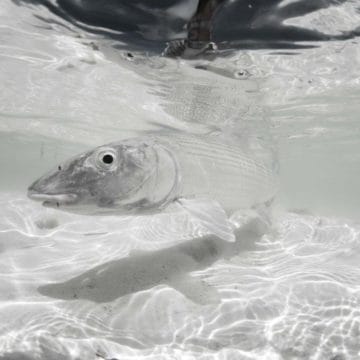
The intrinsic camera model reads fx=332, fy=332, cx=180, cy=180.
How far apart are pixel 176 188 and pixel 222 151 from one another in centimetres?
157

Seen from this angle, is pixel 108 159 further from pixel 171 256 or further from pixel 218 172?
pixel 171 256

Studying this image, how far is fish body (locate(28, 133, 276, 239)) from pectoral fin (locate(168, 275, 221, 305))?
0.96 metres

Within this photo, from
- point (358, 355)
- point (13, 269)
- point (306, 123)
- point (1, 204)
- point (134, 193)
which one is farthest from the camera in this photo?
point (306, 123)

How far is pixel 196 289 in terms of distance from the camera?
4.45 metres

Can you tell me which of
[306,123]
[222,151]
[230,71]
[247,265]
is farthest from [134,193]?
[306,123]

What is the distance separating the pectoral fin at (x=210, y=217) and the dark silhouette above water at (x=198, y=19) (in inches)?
163

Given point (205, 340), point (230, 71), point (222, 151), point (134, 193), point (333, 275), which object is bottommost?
point (205, 340)

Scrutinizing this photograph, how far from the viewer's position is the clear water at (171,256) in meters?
3.28

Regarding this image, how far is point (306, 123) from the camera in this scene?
21828 mm

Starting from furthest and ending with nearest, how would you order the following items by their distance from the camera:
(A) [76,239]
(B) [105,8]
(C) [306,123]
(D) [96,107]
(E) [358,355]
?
(C) [306,123], (D) [96,107], (B) [105,8], (A) [76,239], (E) [358,355]

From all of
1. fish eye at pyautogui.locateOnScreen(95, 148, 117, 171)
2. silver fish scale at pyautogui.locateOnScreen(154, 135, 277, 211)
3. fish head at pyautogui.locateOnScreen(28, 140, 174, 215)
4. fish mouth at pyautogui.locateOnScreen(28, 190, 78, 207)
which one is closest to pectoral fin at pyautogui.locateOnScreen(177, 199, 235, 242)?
silver fish scale at pyautogui.locateOnScreen(154, 135, 277, 211)

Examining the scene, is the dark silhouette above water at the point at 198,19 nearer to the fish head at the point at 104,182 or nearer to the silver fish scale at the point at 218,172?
the silver fish scale at the point at 218,172

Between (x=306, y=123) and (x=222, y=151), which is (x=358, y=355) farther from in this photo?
(x=306, y=123)

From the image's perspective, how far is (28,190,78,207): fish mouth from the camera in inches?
132
